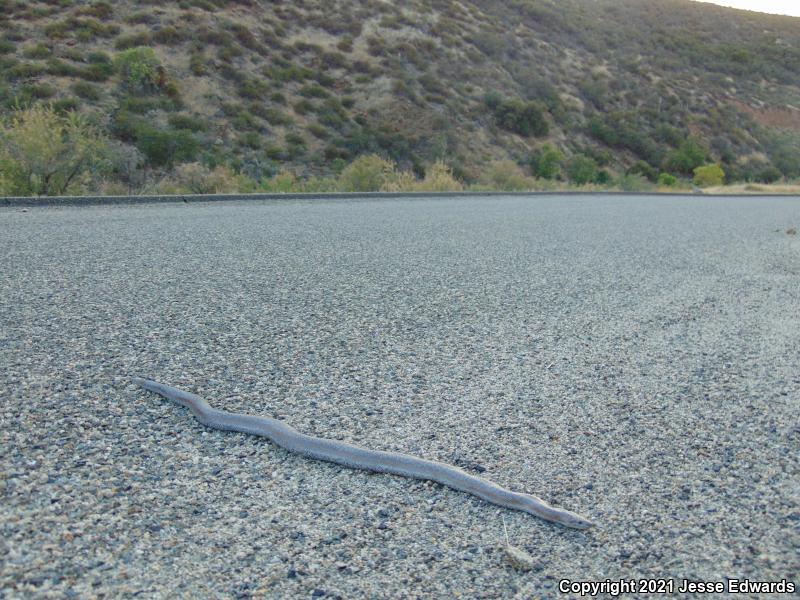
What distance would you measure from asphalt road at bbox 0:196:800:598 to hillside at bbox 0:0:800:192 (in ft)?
49.6

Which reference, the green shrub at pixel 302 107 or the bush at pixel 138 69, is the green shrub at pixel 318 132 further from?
the bush at pixel 138 69

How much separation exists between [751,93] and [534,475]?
56.5 m

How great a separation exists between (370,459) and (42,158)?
13060mm

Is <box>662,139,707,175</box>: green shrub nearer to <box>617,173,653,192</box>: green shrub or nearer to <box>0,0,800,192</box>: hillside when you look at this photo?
<box>0,0,800,192</box>: hillside

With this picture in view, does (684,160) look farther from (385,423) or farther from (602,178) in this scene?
(385,423)

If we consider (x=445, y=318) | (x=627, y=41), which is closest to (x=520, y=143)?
(x=627, y=41)

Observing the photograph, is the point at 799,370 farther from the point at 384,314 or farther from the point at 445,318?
the point at 384,314

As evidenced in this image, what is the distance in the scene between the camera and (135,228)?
9.50 metres

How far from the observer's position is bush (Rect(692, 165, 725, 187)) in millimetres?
35250

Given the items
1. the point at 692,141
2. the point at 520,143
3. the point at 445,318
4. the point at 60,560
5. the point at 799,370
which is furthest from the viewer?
the point at 692,141

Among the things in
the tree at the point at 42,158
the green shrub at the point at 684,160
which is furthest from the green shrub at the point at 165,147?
the green shrub at the point at 684,160

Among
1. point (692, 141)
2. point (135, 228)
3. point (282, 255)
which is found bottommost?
point (692, 141)
